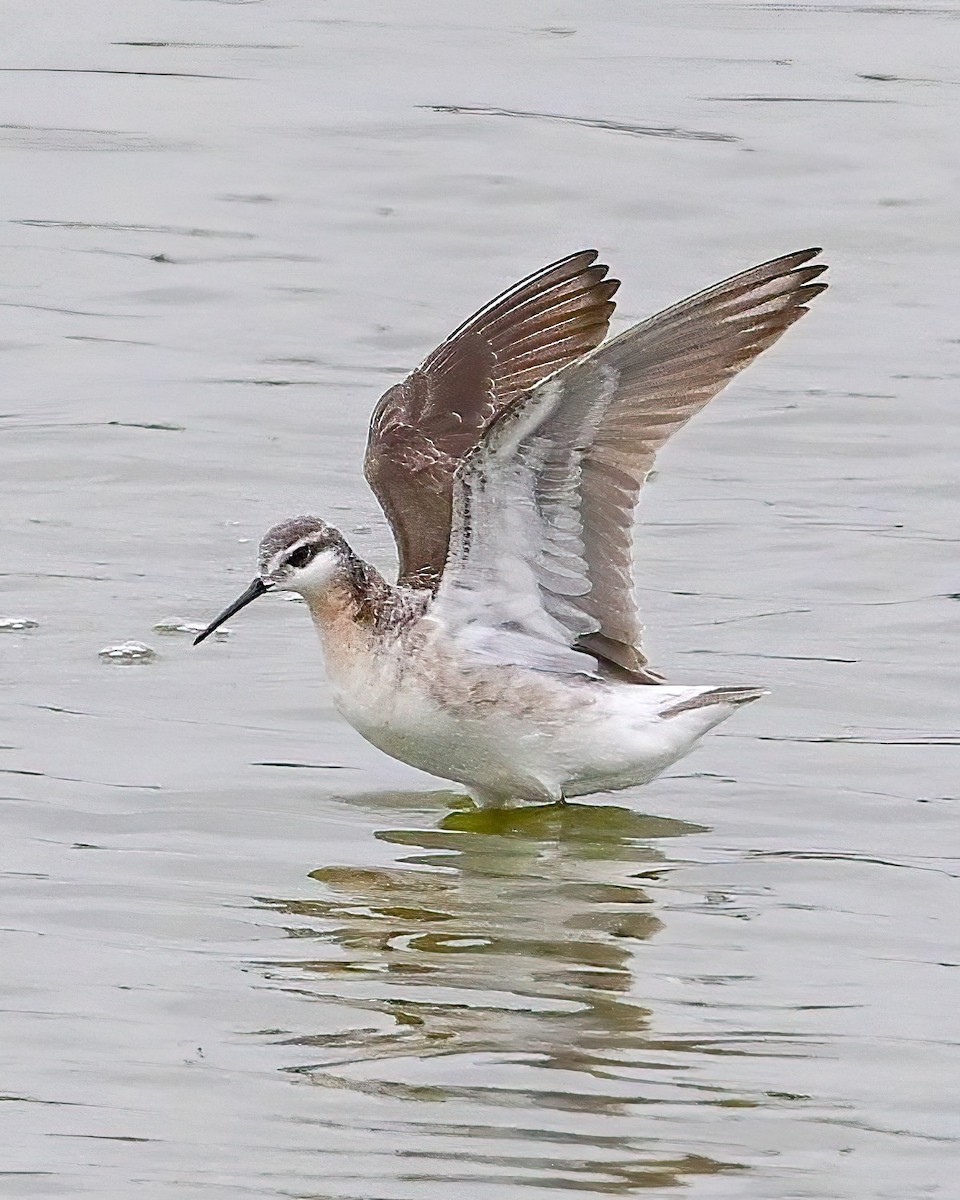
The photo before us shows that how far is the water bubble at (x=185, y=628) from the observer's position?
8805 mm

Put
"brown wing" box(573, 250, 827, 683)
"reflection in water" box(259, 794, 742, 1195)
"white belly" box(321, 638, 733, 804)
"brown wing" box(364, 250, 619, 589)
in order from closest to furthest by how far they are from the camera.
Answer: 1. "reflection in water" box(259, 794, 742, 1195)
2. "brown wing" box(573, 250, 827, 683)
3. "white belly" box(321, 638, 733, 804)
4. "brown wing" box(364, 250, 619, 589)

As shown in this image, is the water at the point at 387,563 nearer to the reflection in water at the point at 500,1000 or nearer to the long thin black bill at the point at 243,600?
the reflection in water at the point at 500,1000

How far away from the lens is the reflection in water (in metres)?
4.95

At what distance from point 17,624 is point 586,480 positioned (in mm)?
2401

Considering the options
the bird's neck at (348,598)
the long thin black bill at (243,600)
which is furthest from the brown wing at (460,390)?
the long thin black bill at (243,600)

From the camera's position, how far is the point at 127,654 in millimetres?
8578

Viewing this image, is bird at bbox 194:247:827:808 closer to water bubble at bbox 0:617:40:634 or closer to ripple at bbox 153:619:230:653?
ripple at bbox 153:619:230:653

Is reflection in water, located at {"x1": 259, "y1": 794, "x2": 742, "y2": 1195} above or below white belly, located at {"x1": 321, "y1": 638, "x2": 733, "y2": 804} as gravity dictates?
below

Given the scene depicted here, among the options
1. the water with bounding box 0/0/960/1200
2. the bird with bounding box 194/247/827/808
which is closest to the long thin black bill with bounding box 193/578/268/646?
the bird with bounding box 194/247/827/808

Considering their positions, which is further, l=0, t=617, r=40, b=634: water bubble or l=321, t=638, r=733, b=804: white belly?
l=0, t=617, r=40, b=634: water bubble

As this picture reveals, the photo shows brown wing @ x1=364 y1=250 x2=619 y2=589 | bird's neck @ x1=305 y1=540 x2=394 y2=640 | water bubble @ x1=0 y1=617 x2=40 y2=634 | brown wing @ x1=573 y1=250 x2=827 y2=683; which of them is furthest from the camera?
water bubble @ x1=0 y1=617 x2=40 y2=634

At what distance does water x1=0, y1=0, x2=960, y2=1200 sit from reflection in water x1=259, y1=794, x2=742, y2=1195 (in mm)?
14

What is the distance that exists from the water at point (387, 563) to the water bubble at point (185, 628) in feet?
0.24

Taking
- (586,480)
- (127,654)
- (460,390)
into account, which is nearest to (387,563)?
(460,390)
